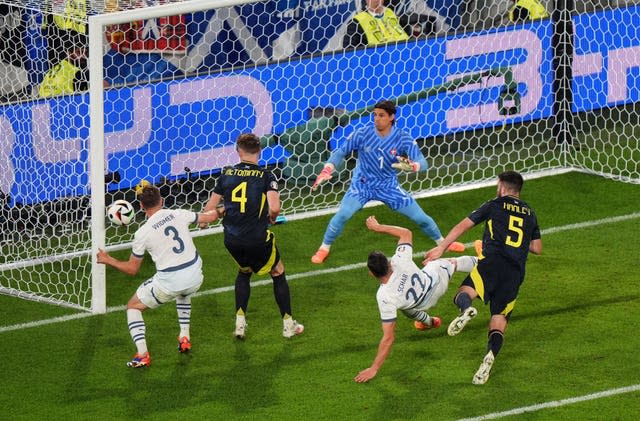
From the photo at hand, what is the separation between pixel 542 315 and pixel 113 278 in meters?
4.00

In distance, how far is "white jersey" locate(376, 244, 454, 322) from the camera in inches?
384

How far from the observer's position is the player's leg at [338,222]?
12523 millimetres

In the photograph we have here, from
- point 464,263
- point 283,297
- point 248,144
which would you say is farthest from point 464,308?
point 248,144

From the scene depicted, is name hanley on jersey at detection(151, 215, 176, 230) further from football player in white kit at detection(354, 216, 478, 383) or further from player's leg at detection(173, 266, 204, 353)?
football player in white kit at detection(354, 216, 478, 383)

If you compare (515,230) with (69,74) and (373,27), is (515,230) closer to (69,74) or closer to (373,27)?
(69,74)

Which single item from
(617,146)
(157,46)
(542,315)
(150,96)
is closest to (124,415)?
(542,315)

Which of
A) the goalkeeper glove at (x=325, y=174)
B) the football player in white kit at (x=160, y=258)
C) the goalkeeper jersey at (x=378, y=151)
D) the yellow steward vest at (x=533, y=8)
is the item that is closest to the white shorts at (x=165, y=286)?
the football player in white kit at (x=160, y=258)

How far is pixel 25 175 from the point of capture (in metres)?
12.8

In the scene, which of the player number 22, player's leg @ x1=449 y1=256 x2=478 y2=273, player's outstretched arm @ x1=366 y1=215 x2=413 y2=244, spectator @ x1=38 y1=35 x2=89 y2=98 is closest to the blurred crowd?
spectator @ x1=38 y1=35 x2=89 y2=98

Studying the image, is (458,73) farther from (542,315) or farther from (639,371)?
(639,371)

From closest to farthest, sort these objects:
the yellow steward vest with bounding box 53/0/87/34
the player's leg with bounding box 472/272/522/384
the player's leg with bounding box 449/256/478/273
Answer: the player's leg with bounding box 472/272/522/384
the player's leg with bounding box 449/256/478/273
the yellow steward vest with bounding box 53/0/87/34

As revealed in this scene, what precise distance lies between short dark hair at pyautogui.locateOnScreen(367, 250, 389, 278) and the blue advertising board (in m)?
3.57

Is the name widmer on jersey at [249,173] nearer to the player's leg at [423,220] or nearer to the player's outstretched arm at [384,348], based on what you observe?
the player's outstretched arm at [384,348]

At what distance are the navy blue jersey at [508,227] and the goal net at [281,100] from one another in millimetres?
3279
